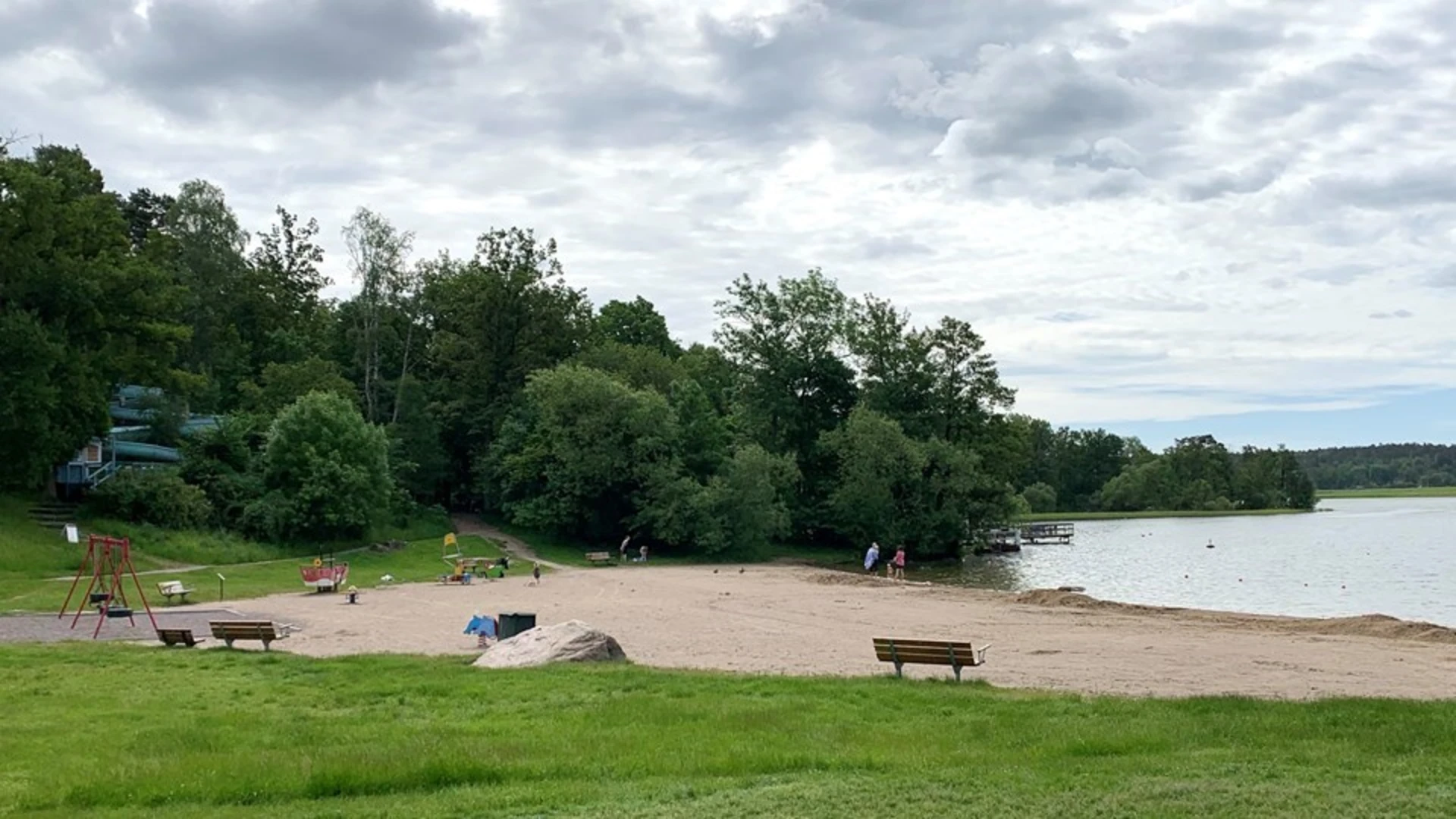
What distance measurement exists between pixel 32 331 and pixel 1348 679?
4042 centimetres

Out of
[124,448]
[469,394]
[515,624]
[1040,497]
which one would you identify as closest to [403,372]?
[469,394]

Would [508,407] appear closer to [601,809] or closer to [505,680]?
[505,680]

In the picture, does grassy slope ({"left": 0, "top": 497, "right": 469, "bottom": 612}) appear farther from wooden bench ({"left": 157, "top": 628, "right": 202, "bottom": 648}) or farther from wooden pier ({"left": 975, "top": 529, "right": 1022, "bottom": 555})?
wooden pier ({"left": 975, "top": 529, "right": 1022, "bottom": 555})

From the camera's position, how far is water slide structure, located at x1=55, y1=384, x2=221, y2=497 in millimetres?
47375

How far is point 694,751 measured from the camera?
10227mm

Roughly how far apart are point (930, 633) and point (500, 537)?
39690mm

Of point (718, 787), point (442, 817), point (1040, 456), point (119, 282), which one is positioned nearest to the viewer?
point (442, 817)

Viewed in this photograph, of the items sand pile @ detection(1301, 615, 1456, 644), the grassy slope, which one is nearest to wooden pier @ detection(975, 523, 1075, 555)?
the grassy slope

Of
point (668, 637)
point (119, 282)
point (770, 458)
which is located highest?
point (119, 282)

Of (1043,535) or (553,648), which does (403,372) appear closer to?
(1043,535)

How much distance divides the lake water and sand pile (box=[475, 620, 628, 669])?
27.5 metres

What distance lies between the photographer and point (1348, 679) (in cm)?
1870

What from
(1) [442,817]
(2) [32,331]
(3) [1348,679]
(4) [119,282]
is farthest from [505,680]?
(4) [119,282]

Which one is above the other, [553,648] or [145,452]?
[145,452]
